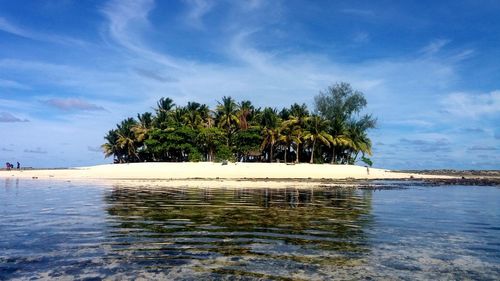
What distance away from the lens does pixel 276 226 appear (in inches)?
548

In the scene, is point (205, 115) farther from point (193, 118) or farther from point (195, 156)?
point (195, 156)

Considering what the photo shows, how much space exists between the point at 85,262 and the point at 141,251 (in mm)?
1365

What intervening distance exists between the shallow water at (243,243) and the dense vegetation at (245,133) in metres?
55.7

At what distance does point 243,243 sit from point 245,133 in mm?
65208

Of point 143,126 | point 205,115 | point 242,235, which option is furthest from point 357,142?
point 242,235

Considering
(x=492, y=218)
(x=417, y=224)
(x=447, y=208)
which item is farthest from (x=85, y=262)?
(x=447, y=208)

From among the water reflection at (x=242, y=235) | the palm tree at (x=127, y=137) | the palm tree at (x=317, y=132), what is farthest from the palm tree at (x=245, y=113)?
the water reflection at (x=242, y=235)

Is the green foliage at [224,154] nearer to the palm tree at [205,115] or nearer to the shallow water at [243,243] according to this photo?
the palm tree at [205,115]

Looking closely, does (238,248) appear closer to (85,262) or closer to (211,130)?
(85,262)

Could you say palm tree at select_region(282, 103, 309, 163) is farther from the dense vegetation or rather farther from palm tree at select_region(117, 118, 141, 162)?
palm tree at select_region(117, 118, 141, 162)

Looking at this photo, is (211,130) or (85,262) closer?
(85,262)

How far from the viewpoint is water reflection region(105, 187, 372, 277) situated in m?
9.16

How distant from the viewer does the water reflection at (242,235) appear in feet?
30.1

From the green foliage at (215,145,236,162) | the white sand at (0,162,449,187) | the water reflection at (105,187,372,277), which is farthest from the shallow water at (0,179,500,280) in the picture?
the green foliage at (215,145,236,162)
